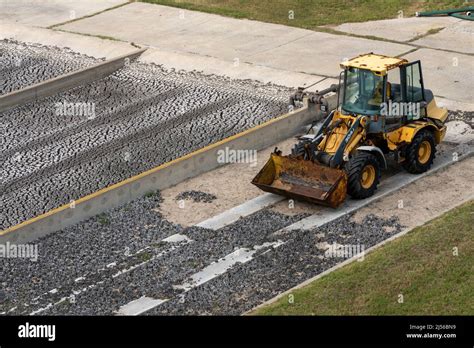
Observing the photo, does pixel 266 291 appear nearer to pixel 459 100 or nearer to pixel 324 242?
pixel 324 242

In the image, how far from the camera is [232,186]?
20.5 meters

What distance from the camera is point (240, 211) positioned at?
19.5m

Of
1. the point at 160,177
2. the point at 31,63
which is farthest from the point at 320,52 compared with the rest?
the point at 160,177

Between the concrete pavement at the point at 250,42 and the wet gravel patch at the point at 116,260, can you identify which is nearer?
the wet gravel patch at the point at 116,260

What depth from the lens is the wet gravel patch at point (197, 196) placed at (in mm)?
20047

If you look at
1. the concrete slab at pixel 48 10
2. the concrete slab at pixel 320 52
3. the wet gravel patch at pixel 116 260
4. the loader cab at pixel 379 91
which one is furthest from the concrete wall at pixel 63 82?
the loader cab at pixel 379 91

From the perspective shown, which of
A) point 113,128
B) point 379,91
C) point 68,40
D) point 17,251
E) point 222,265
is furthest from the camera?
point 68,40

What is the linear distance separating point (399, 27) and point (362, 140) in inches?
374

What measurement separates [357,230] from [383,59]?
3.53 m

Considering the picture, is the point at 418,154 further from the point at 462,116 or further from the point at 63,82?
the point at 63,82

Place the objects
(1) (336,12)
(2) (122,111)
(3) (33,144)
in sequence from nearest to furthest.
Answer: (3) (33,144) < (2) (122,111) < (1) (336,12)

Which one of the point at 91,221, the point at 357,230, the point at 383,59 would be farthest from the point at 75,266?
the point at 383,59

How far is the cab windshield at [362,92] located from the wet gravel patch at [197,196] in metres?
2.87

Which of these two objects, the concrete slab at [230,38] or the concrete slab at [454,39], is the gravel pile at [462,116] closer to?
the concrete slab at [230,38]
